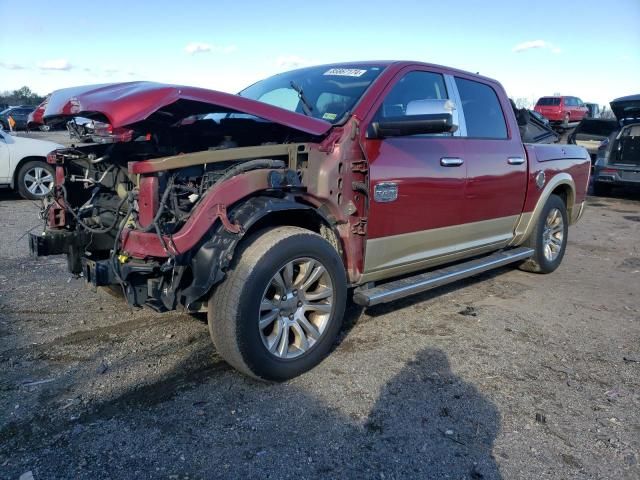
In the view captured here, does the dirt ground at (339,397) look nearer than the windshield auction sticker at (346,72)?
Yes

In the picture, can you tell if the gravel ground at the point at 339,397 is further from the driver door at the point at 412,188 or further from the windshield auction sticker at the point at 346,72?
the windshield auction sticker at the point at 346,72

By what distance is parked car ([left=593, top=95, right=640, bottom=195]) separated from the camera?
463 inches

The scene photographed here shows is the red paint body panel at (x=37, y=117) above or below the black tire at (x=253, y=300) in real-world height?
above

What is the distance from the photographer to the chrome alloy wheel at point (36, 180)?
31.6 feet

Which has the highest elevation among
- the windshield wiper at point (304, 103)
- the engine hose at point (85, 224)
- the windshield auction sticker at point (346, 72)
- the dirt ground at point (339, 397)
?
the windshield auction sticker at point (346, 72)

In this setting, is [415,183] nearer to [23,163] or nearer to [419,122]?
[419,122]

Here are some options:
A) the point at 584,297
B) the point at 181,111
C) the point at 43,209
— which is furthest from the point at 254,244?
the point at 584,297

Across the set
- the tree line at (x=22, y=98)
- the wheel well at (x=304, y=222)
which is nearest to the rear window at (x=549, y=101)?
the wheel well at (x=304, y=222)

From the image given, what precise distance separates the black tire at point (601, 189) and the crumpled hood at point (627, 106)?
164 centimetres

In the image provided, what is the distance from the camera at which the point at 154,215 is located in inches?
113

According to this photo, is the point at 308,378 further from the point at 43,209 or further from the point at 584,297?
the point at 584,297

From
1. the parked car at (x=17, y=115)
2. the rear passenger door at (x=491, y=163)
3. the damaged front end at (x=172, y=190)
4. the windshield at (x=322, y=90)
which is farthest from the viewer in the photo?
the parked car at (x=17, y=115)

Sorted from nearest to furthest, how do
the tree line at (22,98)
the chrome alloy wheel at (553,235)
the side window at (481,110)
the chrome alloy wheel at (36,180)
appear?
the side window at (481,110)
the chrome alloy wheel at (553,235)
the chrome alloy wheel at (36,180)
the tree line at (22,98)

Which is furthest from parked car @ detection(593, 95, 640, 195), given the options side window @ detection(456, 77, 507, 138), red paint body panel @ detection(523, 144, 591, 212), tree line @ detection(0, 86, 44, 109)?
tree line @ detection(0, 86, 44, 109)
